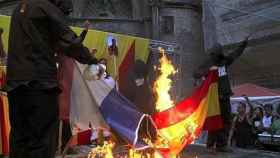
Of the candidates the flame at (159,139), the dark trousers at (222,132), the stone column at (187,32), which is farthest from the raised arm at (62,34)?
the stone column at (187,32)

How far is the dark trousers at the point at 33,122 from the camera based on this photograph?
3.67m

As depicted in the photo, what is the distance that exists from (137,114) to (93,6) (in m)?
17.8

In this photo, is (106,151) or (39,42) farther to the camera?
(106,151)

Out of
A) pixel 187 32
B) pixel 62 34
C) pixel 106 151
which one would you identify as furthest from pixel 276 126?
pixel 187 32

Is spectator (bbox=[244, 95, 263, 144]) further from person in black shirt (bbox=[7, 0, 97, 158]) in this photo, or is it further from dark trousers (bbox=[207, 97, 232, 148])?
person in black shirt (bbox=[7, 0, 97, 158])

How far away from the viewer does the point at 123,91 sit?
796cm

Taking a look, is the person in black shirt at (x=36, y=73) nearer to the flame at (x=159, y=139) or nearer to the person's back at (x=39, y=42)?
the person's back at (x=39, y=42)

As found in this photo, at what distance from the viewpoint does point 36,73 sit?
3.69m

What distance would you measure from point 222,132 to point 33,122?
17.3ft

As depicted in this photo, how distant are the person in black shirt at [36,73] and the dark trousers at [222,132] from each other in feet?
16.2

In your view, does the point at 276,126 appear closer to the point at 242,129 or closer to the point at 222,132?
the point at 242,129

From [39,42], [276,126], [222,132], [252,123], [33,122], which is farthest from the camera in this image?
[252,123]

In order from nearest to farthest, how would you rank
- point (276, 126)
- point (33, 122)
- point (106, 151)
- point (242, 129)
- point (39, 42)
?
point (33, 122), point (39, 42), point (106, 151), point (242, 129), point (276, 126)

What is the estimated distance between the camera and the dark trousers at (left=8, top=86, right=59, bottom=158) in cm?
367
